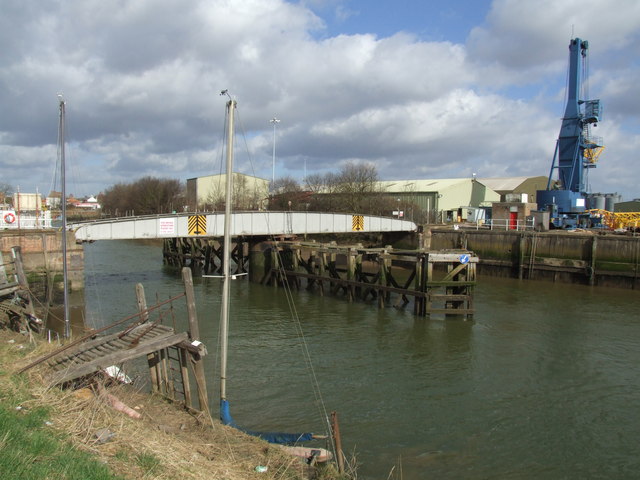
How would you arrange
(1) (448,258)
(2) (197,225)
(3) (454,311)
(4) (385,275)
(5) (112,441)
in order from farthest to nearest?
(2) (197,225) → (4) (385,275) → (1) (448,258) → (3) (454,311) → (5) (112,441)

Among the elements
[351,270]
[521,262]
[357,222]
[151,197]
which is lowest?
[521,262]

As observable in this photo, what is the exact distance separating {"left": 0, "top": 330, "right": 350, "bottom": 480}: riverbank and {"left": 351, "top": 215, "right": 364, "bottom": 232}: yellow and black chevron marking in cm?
2869

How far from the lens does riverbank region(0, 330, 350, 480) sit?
5.91 m

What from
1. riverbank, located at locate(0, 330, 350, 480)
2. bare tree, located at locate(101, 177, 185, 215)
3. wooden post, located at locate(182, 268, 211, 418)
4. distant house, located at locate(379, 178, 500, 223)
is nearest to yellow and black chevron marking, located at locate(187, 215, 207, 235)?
riverbank, located at locate(0, 330, 350, 480)

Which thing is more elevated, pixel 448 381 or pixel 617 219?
pixel 617 219

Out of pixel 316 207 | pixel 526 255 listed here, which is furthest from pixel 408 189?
pixel 526 255

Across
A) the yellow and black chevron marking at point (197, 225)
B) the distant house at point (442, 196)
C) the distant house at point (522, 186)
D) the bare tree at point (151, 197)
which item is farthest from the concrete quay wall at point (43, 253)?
the distant house at point (522, 186)

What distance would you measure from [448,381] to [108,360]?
988 centimetres

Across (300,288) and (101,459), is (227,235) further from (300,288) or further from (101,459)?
(300,288)

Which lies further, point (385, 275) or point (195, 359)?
point (385, 275)

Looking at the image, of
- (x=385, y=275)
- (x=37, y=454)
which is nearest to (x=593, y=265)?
(x=385, y=275)

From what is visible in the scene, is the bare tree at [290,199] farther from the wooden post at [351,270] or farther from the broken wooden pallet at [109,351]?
the broken wooden pallet at [109,351]

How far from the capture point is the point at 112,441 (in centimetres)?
708

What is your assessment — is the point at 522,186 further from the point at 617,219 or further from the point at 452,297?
the point at 452,297
